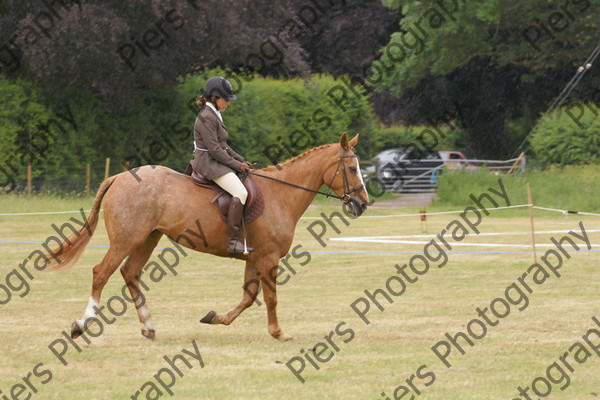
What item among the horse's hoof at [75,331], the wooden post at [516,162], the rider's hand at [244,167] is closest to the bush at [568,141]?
the wooden post at [516,162]

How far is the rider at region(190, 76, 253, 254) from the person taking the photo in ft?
34.1

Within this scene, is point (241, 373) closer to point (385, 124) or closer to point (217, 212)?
point (217, 212)

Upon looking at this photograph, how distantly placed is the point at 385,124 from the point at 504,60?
16.2 metres

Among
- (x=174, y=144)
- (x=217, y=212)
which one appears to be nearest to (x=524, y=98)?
(x=174, y=144)

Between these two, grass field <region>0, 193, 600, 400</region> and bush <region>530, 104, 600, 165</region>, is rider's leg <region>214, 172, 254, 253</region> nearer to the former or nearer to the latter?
grass field <region>0, 193, 600, 400</region>

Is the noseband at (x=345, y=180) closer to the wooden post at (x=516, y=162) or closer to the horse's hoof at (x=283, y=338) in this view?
the horse's hoof at (x=283, y=338)

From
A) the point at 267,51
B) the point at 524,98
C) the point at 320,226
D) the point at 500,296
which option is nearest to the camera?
the point at 500,296

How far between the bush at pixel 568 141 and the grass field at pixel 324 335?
16.4 meters

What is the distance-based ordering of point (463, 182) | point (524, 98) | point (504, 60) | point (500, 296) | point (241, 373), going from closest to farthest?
point (241, 373) → point (500, 296) → point (463, 182) → point (504, 60) → point (524, 98)

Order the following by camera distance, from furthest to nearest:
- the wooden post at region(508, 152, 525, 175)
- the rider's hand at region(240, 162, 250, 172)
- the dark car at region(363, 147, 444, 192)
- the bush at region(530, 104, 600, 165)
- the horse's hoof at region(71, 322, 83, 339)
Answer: the dark car at region(363, 147, 444, 192), the wooden post at region(508, 152, 525, 175), the bush at region(530, 104, 600, 165), the rider's hand at region(240, 162, 250, 172), the horse's hoof at region(71, 322, 83, 339)

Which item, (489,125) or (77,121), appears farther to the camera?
(489,125)

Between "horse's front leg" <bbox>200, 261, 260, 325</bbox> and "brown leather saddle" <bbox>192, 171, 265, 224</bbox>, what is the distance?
60cm

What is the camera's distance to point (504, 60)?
40.7 m

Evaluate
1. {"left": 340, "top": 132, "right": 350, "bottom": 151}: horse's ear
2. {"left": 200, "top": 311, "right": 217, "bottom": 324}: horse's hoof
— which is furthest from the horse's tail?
{"left": 340, "top": 132, "right": 350, "bottom": 151}: horse's ear
